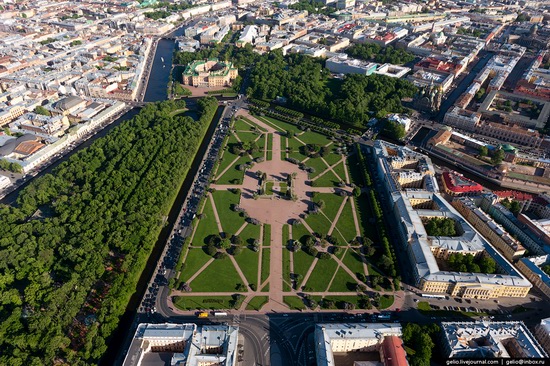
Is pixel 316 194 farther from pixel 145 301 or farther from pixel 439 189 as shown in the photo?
pixel 145 301

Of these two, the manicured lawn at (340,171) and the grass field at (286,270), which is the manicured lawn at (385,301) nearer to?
the grass field at (286,270)

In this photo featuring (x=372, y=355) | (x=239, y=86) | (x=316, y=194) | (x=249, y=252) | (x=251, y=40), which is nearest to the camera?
(x=372, y=355)

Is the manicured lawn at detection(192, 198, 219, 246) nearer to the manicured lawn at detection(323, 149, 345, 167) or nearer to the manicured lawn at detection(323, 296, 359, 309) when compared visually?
the manicured lawn at detection(323, 296, 359, 309)

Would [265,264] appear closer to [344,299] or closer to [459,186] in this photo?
[344,299]

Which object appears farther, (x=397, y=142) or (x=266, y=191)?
(x=397, y=142)

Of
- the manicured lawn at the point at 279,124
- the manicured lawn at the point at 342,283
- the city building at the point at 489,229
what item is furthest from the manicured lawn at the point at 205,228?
the city building at the point at 489,229

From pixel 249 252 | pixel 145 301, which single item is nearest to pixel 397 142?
pixel 249 252

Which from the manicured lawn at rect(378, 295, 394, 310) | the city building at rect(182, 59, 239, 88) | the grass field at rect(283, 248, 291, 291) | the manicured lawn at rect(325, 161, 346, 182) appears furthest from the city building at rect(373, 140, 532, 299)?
the city building at rect(182, 59, 239, 88)
